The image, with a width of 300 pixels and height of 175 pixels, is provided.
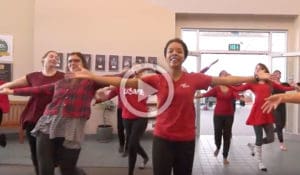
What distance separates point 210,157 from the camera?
6203mm

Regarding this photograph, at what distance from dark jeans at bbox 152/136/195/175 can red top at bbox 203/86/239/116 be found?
305 centimetres

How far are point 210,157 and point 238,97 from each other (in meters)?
1.22

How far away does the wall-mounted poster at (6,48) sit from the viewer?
26.9ft

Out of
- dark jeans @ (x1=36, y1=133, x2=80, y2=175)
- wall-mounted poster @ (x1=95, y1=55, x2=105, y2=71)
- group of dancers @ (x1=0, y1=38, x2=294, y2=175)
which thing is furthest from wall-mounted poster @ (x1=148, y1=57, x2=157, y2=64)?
dark jeans @ (x1=36, y1=133, x2=80, y2=175)

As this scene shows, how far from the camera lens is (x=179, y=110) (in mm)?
2627

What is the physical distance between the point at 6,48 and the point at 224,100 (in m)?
5.42

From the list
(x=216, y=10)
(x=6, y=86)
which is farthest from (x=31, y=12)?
(x=6, y=86)

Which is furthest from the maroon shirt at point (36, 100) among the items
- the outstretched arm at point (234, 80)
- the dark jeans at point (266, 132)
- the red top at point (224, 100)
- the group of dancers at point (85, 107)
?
the dark jeans at point (266, 132)

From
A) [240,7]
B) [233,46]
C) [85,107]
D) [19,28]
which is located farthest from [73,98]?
[233,46]

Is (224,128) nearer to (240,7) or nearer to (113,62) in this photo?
(113,62)

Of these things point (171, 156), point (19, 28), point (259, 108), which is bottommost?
point (171, 156)

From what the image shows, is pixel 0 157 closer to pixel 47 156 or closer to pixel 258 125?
pixel 47 156

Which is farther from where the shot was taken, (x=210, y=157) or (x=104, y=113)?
(x=104, y=113)

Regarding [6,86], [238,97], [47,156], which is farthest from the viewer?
[238,97]
